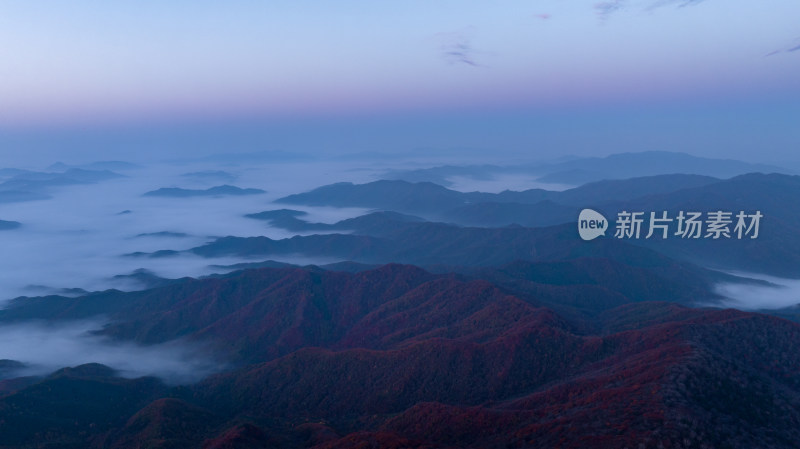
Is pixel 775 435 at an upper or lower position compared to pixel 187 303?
upper

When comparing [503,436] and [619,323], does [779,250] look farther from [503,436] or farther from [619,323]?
[503,436]

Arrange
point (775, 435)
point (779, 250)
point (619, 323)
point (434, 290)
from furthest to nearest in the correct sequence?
point (779, 250) < point (434, 290) < point (619, 323) < point (775, 435)

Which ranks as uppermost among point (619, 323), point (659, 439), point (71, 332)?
point (659, 439)

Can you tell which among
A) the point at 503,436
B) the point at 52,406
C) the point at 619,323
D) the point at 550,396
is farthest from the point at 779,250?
the point at 52,406

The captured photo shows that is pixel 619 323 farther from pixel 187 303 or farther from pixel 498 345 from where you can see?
pixel 187 303

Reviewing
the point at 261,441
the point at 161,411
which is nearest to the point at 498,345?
the point at 261,441

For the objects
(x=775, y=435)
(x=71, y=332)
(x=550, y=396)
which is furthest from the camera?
(x=71, y=332)

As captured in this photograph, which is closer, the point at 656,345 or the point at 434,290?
the point at 656,345
